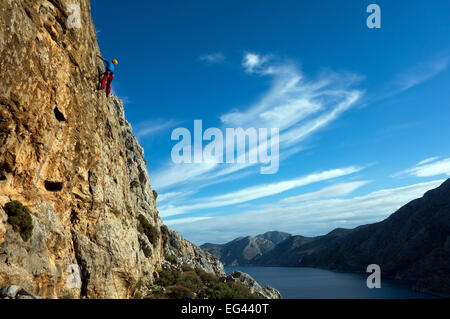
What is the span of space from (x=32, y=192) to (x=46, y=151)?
255 centimetres

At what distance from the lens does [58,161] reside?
58.1ft

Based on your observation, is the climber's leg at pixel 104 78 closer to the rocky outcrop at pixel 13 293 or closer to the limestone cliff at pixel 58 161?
the limestone cliff at pixel 58 161

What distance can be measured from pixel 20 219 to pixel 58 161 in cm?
507

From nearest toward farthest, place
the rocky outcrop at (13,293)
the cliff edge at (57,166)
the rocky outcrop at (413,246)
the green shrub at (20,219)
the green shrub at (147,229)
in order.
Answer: the rocky outcrop at (13,293) → the green shrub at (20,219) → the cliff edge at (57,166) → the green shrub at (147,229) → the rocky outcrop at (413,246)

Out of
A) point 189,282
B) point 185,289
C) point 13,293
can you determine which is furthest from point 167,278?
point 13,293

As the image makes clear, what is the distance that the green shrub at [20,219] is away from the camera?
13.4m

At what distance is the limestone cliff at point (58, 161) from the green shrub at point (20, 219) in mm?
248

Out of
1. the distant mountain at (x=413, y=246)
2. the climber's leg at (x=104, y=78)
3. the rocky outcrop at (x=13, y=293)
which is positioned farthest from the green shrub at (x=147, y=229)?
the distant mountain at (x=413, y=246)

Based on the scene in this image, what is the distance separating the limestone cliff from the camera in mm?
13656

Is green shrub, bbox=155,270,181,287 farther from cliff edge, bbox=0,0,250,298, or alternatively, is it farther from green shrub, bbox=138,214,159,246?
cliff edge, bbox=0,0,250,298

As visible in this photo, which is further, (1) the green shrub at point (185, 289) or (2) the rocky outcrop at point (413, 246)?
(2) the rocky outcrop at point (413, 246)

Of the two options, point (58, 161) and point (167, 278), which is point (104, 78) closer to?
point (58, 161)
